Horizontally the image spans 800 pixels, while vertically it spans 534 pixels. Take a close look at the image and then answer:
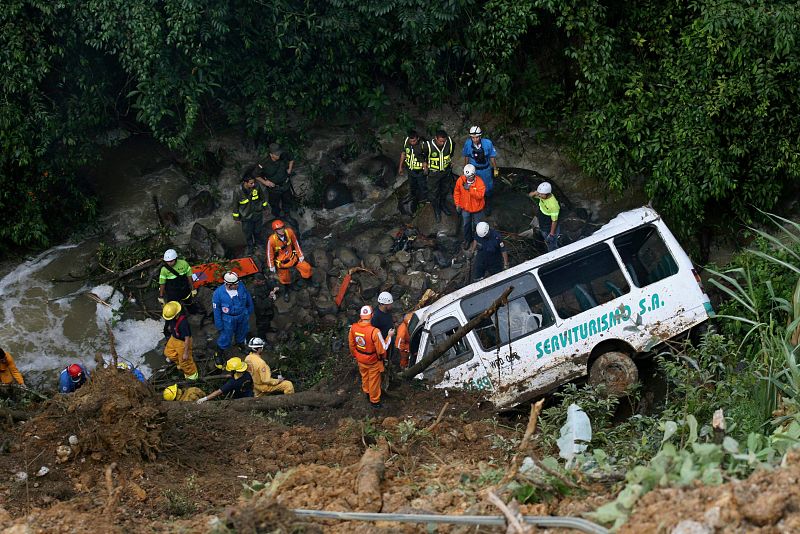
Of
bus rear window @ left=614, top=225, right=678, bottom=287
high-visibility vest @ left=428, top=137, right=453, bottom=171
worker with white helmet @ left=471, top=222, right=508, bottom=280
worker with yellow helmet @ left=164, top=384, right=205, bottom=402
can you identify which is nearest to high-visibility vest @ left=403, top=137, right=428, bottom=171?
high-visibility vest @ left=428, top=137, right=453, bottom=171

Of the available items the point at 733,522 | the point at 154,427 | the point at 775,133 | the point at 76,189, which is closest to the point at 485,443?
the point at 154,427

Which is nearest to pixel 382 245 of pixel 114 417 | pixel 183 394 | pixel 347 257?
pixel 347 257

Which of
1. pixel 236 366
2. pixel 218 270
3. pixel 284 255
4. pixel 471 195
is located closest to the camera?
pixel 236 366

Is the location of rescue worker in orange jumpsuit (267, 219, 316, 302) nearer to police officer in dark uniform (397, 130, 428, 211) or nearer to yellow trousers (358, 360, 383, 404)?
police officer in dark uniform (397, 130, 428, 211)

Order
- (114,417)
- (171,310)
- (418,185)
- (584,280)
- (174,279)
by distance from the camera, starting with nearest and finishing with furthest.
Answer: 1. (114,417)
2. (584,280)
3. (171,310)
4. (174,279)
5. (418,185)

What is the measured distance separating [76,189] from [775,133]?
35.0ft

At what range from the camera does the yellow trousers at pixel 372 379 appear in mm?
9328

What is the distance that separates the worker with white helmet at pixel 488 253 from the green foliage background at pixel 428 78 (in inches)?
90.0

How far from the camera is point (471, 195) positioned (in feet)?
38.8

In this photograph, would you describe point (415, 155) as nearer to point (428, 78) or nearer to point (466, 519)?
point (428, 78)

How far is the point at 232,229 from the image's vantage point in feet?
46.7

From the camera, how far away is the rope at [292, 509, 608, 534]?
4.43 m

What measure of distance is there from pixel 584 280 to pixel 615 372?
1.08m

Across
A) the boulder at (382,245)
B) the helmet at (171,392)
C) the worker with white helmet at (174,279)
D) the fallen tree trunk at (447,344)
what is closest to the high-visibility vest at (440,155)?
the boulder at (382,245)
